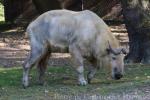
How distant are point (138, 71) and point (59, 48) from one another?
116 inches

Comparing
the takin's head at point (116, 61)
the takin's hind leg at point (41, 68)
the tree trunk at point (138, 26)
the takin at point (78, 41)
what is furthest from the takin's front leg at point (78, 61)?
the tree trunk at point (138, 26)

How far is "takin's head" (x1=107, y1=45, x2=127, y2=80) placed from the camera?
A: 1140 centimetres

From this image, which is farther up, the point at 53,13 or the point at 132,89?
the point at 53,13

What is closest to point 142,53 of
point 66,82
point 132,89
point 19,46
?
point 66,82

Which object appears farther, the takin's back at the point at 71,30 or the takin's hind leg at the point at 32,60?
the takin's hind leg at the point at 32,60

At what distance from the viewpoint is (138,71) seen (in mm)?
13953

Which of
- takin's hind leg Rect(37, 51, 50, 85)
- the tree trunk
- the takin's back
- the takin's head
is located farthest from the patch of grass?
the tree trunk

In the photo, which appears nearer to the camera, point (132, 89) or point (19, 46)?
point (132, 89)

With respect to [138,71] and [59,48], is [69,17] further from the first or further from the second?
[138,71]

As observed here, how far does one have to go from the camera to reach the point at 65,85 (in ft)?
39.5

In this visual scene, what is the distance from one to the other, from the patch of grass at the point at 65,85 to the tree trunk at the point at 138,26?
1163mm

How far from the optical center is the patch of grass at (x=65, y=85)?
10.7 metres

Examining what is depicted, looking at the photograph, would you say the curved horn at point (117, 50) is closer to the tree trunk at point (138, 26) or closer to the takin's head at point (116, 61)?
the takin's head at point (116, 61)

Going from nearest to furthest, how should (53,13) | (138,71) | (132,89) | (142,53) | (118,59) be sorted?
(132,89) < (118,59) < (53,13) < (138,71) < (142,53)
